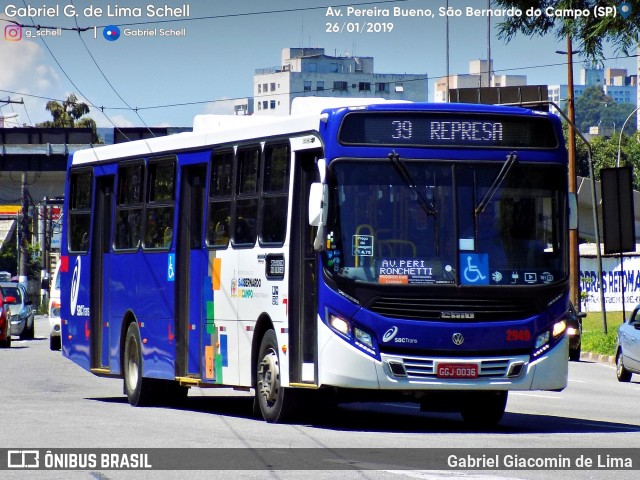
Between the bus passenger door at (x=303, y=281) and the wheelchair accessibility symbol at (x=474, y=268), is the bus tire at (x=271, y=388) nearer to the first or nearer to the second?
the bus passenger door at (x=303, y=281)

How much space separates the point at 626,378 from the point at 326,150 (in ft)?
45.9

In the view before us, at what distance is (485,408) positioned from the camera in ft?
51.2

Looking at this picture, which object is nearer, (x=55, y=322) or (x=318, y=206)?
(x=318, y=206)

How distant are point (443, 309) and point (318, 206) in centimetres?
157

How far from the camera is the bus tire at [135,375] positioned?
1906 cm

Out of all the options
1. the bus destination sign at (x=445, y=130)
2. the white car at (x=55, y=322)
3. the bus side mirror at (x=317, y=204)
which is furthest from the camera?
the white car at (x=55, y=322)

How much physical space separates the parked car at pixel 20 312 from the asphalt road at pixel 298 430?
71.1ft

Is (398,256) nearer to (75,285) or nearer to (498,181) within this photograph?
(498,181)

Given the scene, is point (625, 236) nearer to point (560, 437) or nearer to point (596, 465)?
point (560, 437)

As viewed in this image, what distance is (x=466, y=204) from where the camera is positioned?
14.5 metres

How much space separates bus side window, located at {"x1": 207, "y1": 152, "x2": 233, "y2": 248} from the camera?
16.7 metres

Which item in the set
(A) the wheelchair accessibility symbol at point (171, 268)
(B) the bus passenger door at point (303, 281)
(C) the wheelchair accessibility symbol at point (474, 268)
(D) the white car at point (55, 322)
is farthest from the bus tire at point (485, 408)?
(D) the white car at point (55, 322)

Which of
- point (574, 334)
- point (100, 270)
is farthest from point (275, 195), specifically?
point (574, 334)

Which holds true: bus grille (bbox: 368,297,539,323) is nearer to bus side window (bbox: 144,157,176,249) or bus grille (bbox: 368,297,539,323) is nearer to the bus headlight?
the bus headlight
